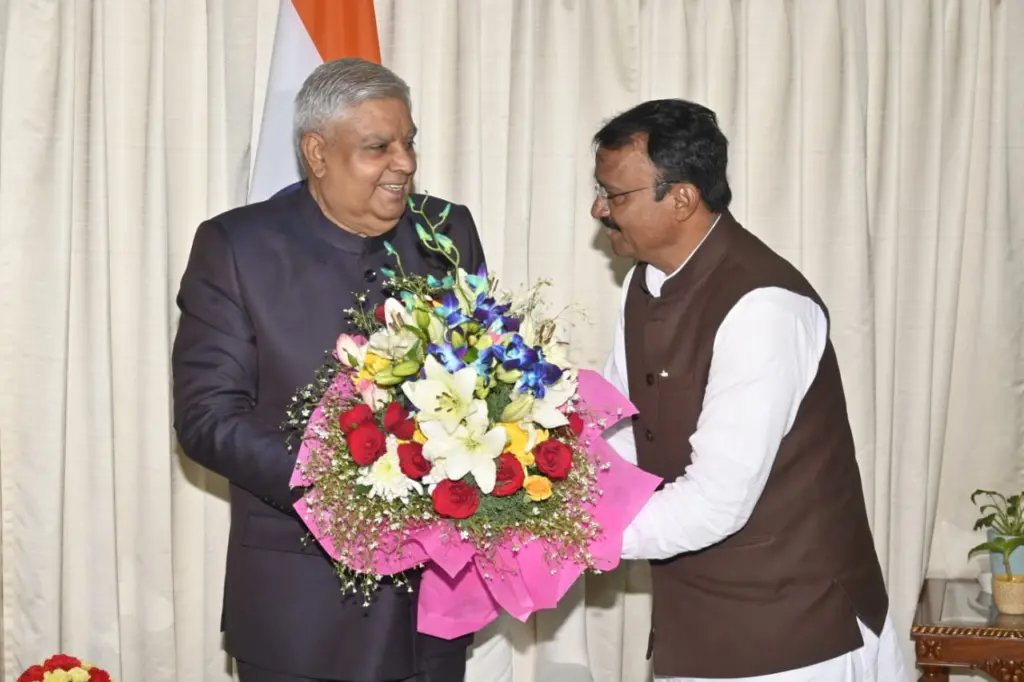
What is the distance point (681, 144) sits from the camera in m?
2.54

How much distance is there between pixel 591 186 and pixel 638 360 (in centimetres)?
119

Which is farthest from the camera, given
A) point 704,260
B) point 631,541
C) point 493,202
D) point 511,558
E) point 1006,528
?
point 493,202

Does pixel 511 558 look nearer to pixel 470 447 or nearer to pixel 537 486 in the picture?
pixel 537 486

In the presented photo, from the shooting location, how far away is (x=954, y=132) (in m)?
3.74

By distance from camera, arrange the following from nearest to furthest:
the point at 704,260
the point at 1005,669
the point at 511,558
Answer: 1. the point at 511,558
2. the point at 704,260
3. the point at 1005,669

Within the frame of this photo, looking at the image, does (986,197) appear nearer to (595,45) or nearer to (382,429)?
(595,45)

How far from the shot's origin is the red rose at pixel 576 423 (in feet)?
7.39

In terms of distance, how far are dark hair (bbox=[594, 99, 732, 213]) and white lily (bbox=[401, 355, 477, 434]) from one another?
2.53 ft

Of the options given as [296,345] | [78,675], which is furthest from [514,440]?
[78,675]

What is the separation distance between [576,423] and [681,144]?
27.0 inches

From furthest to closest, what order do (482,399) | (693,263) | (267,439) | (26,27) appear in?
(26,27) → (693,263) → (267,439) → (482,399)

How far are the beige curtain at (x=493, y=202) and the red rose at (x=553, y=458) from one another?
1674 millimetres

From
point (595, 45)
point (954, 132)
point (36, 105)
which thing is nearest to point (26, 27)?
point (36, 105)

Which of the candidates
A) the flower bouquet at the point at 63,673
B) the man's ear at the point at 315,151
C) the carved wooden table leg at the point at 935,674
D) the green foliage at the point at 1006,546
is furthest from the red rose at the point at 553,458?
the green foliage at the point at 1006,546
